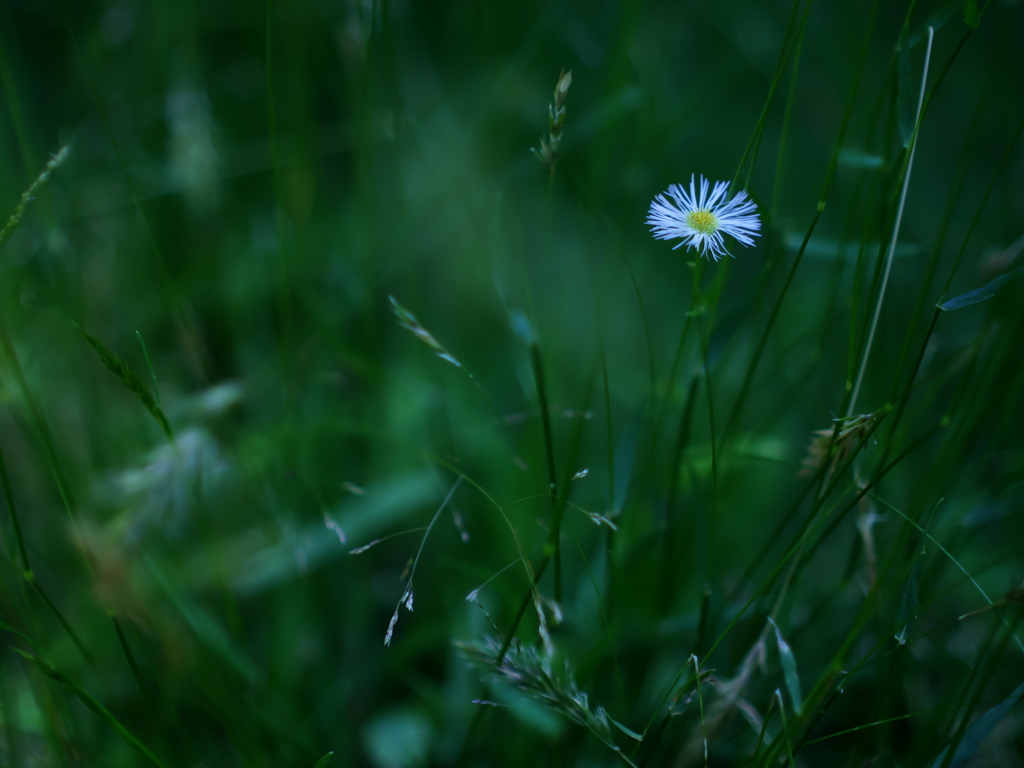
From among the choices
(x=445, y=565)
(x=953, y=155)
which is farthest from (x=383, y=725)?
(x=953, y=155)

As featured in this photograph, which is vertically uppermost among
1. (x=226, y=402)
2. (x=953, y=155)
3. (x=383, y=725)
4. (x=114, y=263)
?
(x=953, y=155)

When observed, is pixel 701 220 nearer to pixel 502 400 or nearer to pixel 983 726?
pixel 983 726

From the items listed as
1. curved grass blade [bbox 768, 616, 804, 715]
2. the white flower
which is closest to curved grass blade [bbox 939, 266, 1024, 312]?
the white flower

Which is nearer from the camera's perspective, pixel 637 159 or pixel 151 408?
pixel 151 408

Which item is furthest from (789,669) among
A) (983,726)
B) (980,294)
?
(980,294)

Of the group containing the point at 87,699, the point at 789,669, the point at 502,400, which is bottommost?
the point at 87,699

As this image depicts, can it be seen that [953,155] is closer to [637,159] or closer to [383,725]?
[637,159]

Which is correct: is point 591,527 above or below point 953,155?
below
